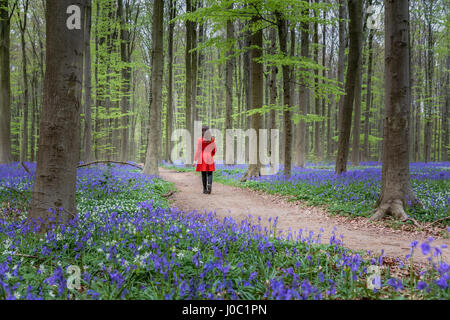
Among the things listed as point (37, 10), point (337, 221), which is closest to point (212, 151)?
point (337, 221)

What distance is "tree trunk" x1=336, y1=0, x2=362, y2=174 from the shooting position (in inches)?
441

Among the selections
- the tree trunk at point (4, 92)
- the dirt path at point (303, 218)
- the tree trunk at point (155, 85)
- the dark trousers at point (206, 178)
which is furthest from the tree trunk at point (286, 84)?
the tree trunk at point (4, 92)

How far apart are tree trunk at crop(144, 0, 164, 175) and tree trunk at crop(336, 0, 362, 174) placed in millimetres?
8454

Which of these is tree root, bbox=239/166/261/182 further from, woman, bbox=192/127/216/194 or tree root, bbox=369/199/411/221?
tree root, bbox=369/199/411/221

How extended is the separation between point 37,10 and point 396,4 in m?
25.6

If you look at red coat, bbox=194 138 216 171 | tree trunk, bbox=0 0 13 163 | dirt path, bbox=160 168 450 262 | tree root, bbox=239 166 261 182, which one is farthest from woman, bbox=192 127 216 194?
tree trunk, bbox=0 0 13 163

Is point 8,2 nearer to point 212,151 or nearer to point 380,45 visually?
point 212,151

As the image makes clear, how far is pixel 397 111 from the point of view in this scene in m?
5.96

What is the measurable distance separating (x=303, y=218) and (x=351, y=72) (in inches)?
316

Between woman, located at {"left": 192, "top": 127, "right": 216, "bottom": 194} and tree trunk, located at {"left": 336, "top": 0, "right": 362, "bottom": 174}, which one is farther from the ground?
tree trunk, located at {"left": 336, "top": 0, "right": 362, "bottom": 174}

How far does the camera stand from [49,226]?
397 cm

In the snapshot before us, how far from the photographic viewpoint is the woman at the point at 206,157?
32.7 ft

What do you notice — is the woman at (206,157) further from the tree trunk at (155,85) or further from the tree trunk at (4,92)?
the tree trunk at (4,92)

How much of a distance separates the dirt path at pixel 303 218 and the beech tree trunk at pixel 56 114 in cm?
315
